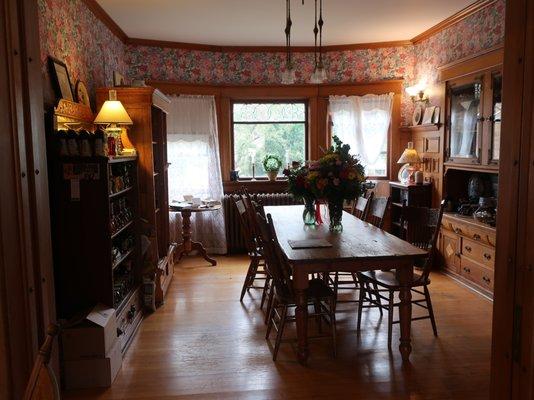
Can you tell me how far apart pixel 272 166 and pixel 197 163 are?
3.30 feet

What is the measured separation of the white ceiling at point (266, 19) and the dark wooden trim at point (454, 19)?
0.23 ft

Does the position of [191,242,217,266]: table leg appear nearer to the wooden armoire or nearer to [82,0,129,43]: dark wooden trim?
the wooden armoire

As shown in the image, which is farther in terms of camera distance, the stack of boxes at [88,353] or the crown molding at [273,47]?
the crown molding at [273,47]

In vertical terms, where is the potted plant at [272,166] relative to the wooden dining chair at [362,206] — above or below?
above

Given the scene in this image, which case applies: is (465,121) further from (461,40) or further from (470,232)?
(470,232)

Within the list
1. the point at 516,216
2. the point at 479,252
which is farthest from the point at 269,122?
the point at 516,216

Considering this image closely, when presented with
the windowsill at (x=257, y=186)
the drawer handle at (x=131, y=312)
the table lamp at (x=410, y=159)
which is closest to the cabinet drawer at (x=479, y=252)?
the table lamp at (x=410, y=159)

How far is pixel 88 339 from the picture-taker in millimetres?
2682

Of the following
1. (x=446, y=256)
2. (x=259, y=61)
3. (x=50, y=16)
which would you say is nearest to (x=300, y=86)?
(x=259, y=61)

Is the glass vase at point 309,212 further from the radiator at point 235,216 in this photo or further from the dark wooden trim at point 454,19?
the dark wooden trim at point 454,19

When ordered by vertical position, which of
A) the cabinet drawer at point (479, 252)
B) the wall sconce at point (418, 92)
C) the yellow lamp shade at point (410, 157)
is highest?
the wall sconce at point (418, 92)

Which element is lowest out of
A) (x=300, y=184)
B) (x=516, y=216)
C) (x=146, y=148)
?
(x=300, y=184)

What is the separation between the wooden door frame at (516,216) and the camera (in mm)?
789

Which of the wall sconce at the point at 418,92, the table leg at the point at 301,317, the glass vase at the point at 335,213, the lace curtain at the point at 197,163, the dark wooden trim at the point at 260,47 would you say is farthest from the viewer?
the lace curtain at the point at 197,163
